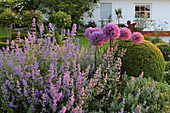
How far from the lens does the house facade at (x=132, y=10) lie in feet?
55.7

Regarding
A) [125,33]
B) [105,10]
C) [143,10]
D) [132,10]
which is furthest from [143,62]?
[143,10]

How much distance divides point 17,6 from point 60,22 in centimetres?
696

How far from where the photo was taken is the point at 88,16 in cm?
1667

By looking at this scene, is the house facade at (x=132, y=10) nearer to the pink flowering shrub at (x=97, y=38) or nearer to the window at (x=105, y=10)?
the window at (x=105, y=10)

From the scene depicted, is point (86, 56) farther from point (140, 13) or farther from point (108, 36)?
point (140, 13)

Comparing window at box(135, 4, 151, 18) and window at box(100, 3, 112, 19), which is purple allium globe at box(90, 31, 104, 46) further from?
window at box(135, 4, 151, 18)

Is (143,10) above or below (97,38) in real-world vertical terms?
above

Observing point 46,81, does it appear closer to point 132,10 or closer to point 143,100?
point 143,100

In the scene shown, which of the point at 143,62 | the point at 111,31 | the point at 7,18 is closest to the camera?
the point at 111,31

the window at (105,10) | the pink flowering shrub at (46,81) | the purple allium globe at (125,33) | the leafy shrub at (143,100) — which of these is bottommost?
the leafy shrub at (143,100)

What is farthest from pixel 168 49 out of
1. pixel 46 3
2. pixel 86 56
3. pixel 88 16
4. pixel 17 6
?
pixel 17 6

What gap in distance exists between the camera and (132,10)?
17094mm

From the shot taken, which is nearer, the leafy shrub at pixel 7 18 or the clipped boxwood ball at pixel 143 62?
the clipped boxwood ball at pixel 143 62

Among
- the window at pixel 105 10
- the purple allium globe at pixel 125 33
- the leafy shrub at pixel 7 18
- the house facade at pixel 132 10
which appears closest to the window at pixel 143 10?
the house facade at pixel 132 10
